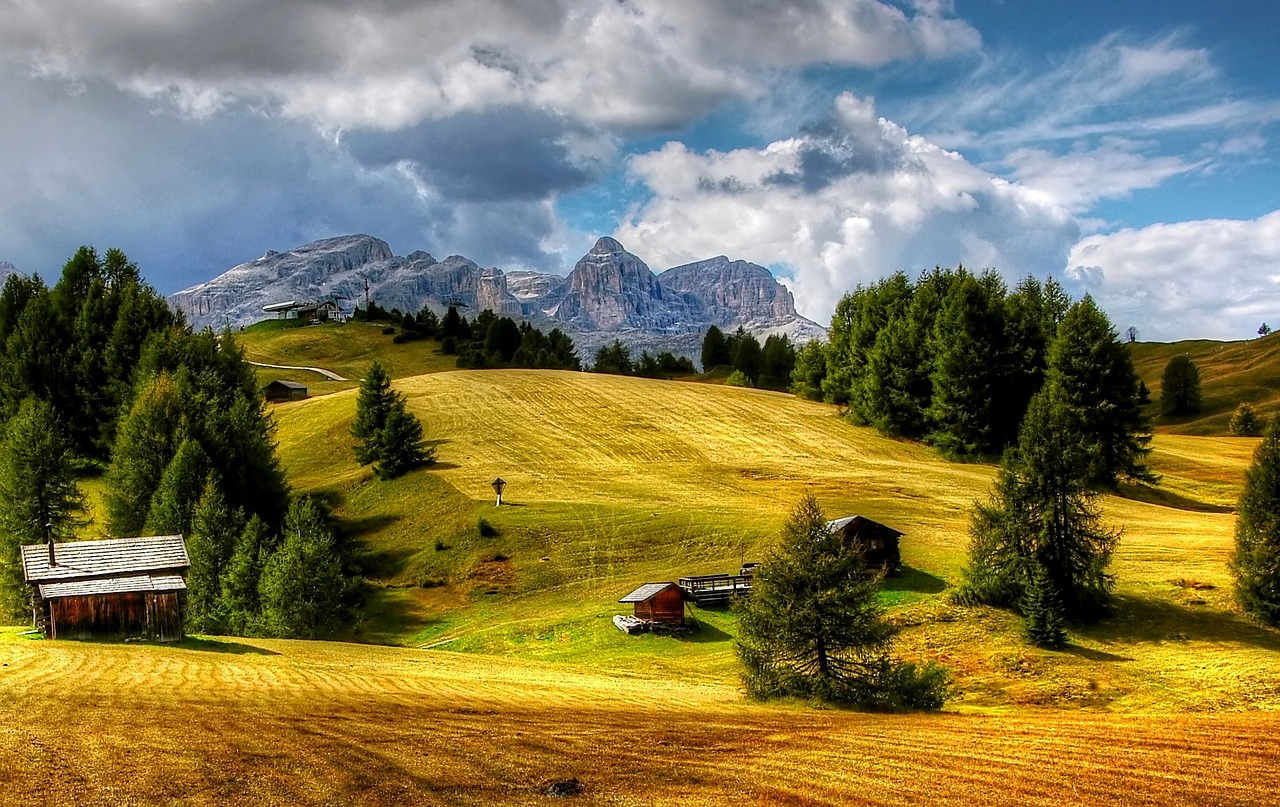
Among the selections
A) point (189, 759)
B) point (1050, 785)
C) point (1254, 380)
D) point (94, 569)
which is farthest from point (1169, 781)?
point (1254, 380)

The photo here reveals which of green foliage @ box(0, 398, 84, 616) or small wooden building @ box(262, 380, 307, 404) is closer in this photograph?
green foliage @ box(0, 398, 84, 616)

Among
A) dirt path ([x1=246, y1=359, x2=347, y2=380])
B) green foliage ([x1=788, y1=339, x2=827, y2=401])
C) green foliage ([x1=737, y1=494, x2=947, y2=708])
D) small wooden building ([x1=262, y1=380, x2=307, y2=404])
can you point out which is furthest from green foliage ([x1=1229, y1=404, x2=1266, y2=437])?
dirt path ([x1=246, y1=359, x2=347, y2=380])

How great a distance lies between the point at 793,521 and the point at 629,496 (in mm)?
37039

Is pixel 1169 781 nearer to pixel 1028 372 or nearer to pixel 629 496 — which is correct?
pixel 629 496

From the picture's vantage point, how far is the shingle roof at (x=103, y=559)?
40.9m

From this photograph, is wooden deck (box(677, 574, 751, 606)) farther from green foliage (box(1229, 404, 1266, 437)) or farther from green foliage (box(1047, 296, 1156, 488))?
green foliage (box(1229, 404, 1266, 437))

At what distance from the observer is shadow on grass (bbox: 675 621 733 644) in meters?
46.7

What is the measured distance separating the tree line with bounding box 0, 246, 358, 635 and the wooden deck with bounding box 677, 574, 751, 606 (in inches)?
814

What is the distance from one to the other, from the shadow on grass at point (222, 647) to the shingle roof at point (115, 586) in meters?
2.64

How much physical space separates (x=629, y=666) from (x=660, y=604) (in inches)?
268

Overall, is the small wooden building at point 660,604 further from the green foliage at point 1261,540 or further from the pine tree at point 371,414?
the pine tree at point 371,414

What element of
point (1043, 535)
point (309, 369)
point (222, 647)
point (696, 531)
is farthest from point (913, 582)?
point (309, 369)

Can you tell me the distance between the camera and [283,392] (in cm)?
12744

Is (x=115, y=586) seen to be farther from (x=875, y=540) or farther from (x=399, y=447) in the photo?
(x=875, y=540)
